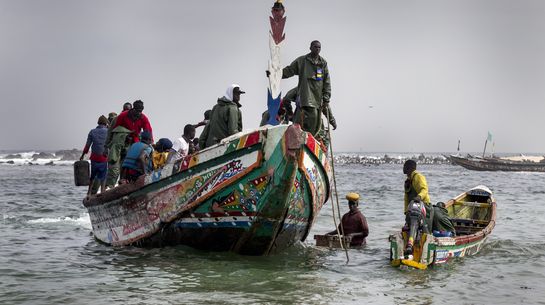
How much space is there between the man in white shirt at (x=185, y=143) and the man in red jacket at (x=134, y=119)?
95 cm

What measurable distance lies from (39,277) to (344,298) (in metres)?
4.24

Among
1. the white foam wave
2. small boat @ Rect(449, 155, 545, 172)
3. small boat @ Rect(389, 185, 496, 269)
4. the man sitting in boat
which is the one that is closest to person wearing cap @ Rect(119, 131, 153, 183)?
the man sitting in boat

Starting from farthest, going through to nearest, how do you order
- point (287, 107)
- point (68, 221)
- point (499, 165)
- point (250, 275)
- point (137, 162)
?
point (499, 165)
point (68, 221)
point (287, 107)
point (137, 162)
point (250, 275)

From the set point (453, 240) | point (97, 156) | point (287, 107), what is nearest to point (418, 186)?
point (453, 240)

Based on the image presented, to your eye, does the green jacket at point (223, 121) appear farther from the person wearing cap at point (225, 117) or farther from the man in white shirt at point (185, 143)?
the man in white shirt at point (185, 143)

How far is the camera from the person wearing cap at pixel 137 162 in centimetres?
1069

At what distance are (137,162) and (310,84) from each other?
9.88 ft

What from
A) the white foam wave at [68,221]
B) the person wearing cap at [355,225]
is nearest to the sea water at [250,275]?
the person wearing cap at [355,225]

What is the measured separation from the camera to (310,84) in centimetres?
1097

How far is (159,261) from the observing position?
33.5 ft

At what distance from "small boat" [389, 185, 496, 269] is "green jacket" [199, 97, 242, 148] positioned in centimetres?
288

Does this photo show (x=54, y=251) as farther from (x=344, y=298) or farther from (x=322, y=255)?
(x=344, y=298)

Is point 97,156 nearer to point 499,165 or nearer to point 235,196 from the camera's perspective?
point 235,196

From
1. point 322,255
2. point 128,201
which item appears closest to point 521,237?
point 322,255
